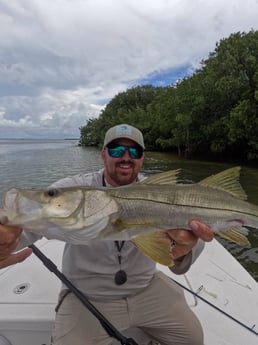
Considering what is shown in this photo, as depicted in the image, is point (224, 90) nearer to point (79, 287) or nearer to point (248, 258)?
point (248, 258)

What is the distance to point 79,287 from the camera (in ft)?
8.80

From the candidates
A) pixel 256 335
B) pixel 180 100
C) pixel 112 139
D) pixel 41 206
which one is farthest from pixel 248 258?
pixel 180 100

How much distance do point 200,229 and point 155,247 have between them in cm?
35

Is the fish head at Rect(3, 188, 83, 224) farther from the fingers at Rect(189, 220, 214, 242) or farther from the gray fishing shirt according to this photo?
the gray fishing shirt

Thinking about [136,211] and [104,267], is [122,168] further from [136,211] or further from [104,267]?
[136,211]

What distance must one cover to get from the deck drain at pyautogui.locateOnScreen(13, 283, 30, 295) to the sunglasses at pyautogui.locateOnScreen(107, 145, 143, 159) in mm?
1665

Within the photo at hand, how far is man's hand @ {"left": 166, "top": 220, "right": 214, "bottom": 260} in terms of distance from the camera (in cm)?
206

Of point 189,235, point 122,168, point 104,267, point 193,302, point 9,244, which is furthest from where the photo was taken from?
point 193,302

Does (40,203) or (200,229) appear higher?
(40,203)

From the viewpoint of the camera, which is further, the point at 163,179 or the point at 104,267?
the point at 104,267

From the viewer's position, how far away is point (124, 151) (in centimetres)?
305

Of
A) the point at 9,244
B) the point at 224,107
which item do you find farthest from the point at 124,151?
the point at 224,107

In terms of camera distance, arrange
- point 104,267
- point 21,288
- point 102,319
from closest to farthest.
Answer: point 102,319, point 104,267, point 21,288

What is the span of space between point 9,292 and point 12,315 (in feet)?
1.52
